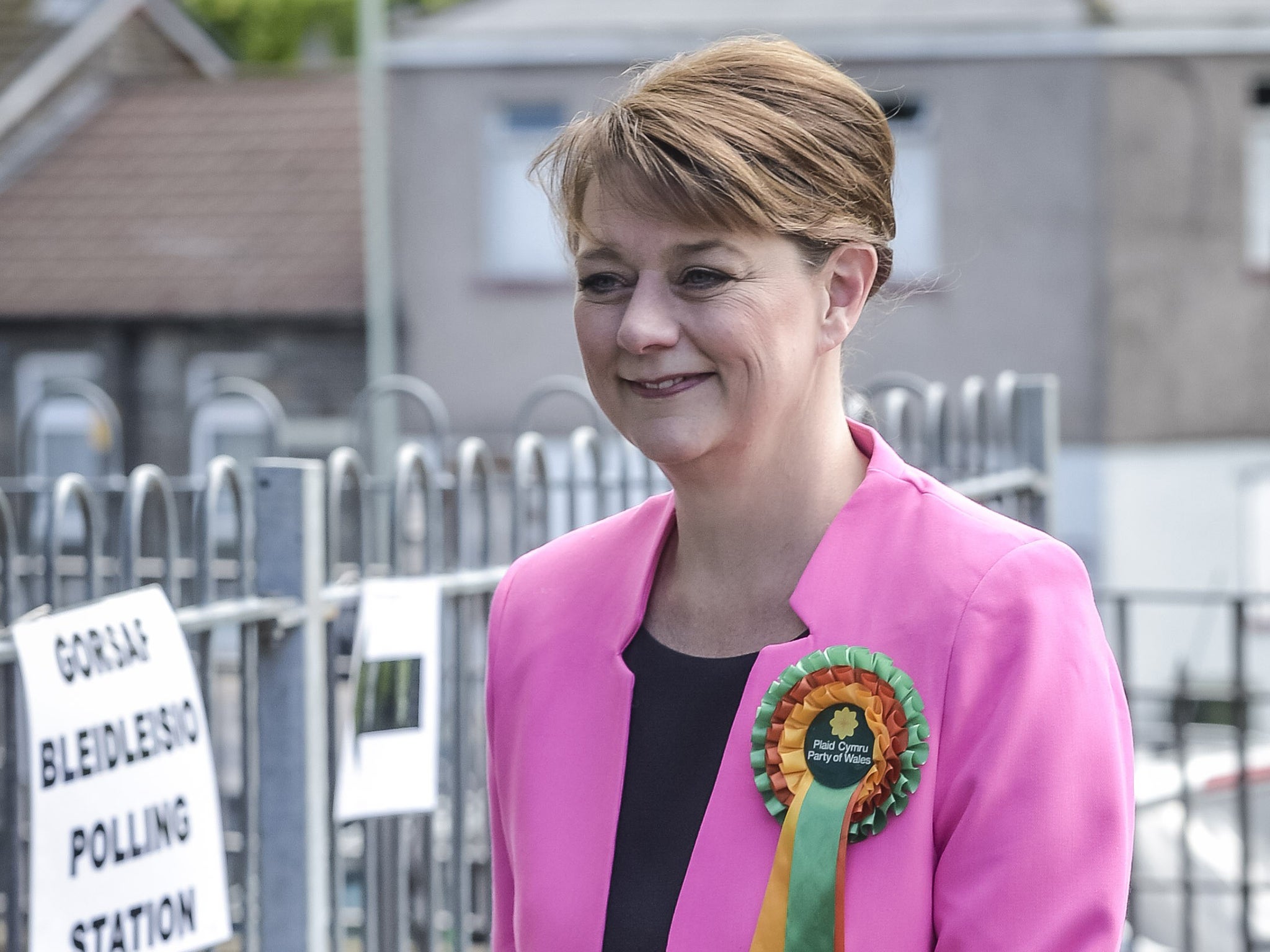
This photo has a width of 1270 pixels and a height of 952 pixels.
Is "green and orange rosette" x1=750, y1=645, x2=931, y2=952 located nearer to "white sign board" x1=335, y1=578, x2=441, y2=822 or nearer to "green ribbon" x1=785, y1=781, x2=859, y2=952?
"green ribbon" x1=785, y1=781, x2=859, y2=952

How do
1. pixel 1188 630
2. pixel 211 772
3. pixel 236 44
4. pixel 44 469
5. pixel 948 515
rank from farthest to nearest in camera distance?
pixel 236 44 → pixel 44 469 → pixel 1188 630 → pixel 211 772 → pixel 948 515

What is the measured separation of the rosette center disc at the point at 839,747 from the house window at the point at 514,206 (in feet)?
48.1

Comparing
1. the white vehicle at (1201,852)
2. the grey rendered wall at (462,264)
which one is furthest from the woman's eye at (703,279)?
the grey rendered wall at (462,264)

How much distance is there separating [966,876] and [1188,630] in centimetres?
1444

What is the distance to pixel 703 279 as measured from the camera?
4.92 ft

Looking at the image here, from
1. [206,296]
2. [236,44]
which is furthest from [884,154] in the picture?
[236,44]

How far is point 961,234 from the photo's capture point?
50.5 ft

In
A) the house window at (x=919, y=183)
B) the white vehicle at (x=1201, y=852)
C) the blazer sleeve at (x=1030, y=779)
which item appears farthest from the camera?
the house window at (x=919, y=183)

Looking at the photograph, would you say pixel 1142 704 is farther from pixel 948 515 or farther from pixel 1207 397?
pixel 948 515

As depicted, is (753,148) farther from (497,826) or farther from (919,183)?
(919,183)

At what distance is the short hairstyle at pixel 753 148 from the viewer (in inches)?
57.1

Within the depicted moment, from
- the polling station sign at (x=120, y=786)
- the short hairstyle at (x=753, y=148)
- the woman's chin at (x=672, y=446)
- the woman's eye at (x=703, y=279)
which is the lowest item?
the polling station sign at (x=120, y=786)

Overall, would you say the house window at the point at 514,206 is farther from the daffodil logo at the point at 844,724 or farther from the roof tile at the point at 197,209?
the daffodil logo at the point at 844,724

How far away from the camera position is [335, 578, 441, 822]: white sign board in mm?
2611
